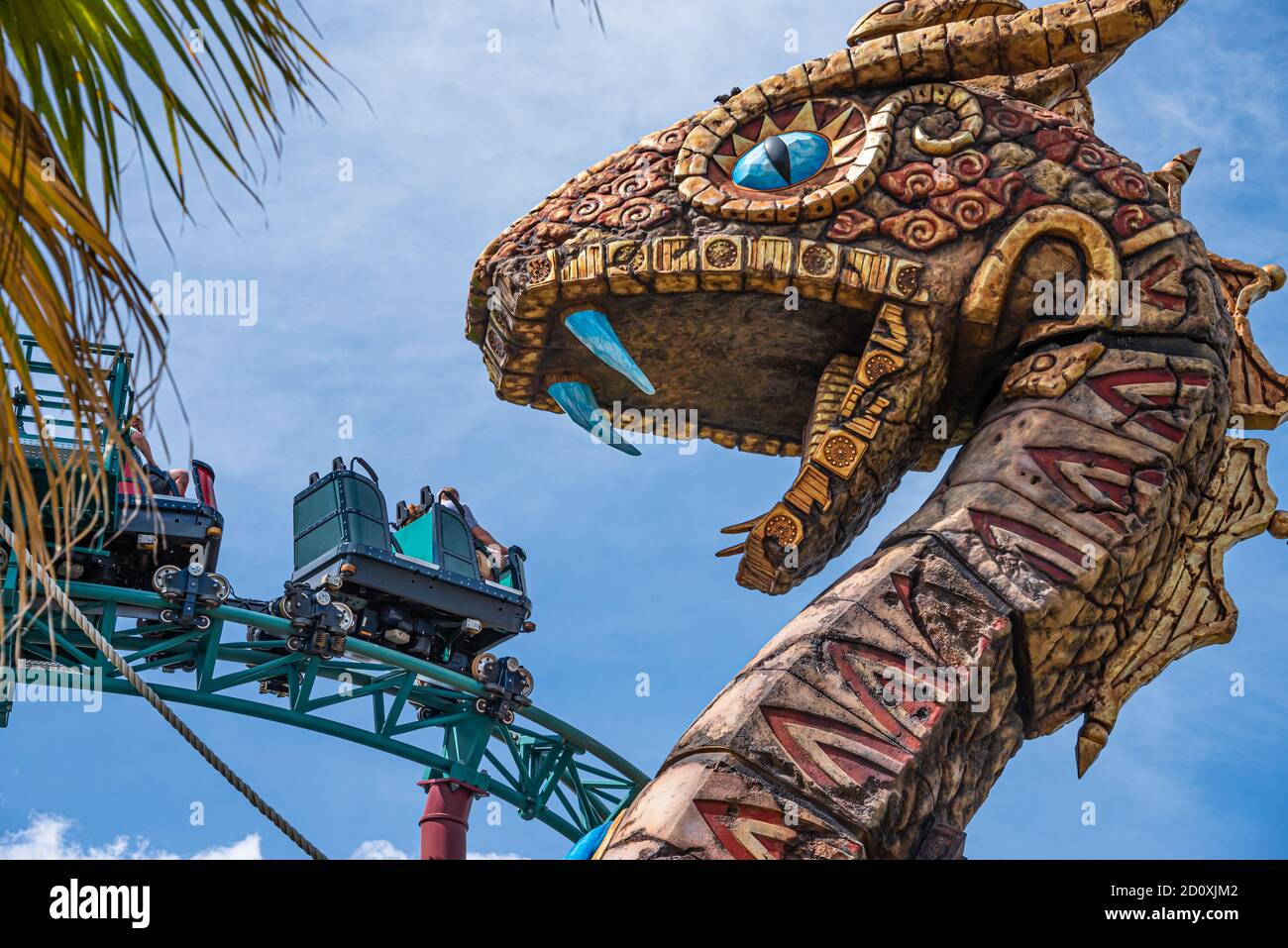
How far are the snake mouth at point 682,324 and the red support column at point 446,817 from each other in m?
5.62

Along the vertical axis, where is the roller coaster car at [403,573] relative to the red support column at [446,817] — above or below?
above

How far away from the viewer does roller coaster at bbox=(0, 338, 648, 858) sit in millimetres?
11211

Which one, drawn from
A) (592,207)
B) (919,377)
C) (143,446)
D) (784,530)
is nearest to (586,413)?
(592,207)

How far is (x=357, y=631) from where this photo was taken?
1212 centimetres

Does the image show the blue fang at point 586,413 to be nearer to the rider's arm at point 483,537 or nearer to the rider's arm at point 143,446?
the rider's arm at point 143,446

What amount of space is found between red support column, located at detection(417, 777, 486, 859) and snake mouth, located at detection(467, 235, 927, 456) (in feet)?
18.4

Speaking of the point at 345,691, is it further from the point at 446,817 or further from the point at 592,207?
the point at 592,207

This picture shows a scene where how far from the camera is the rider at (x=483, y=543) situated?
12789 mm

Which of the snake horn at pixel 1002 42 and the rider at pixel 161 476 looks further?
the rider at pixel 161 476

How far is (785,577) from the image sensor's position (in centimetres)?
577

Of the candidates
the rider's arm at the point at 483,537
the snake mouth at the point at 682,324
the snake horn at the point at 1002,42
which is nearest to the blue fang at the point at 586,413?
the snake mouth at the point at 682,324

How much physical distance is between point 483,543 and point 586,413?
6.93m

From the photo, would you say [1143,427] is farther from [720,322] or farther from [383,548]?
[383,548]
